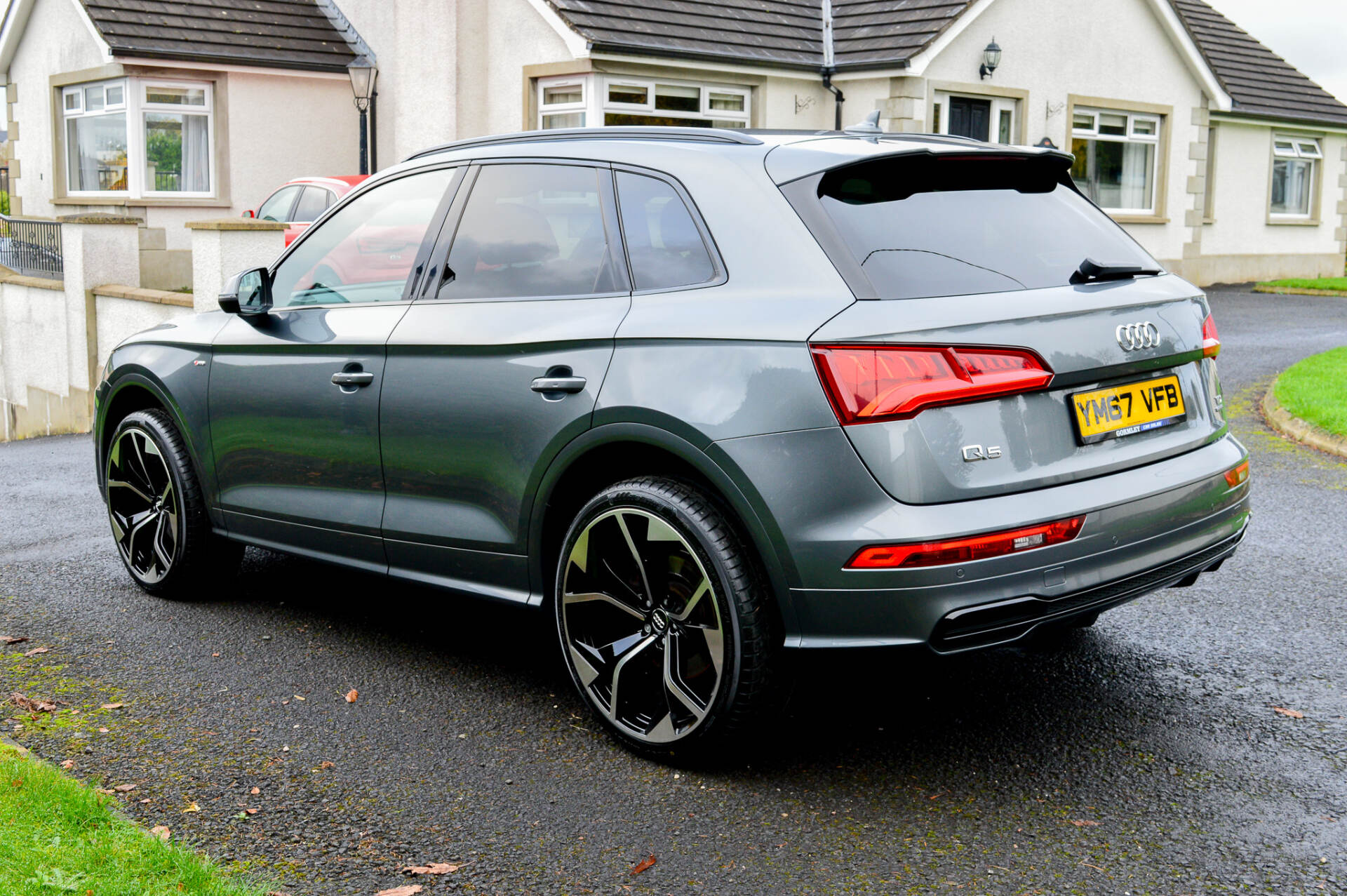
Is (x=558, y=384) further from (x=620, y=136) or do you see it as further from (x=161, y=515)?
(x=161, y=515)

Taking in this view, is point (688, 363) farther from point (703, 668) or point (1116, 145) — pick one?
point (1116, 145)

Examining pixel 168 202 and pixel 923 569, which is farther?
pixel 168 202

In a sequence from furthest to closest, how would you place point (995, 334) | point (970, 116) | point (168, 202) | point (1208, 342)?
point (168, 202), point (970, 116), point (1208, 342), point (995, 334)

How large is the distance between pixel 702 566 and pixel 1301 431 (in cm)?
700

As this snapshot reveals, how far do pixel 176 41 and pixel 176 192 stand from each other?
2.43 meters

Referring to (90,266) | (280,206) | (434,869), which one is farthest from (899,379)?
(280,206)

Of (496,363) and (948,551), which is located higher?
(496,363)

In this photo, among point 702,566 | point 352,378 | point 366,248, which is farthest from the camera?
point 366,248

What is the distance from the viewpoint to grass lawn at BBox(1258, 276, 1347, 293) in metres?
23.9

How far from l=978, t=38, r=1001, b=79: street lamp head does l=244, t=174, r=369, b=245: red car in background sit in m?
9.37

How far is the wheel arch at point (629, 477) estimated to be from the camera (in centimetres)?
351

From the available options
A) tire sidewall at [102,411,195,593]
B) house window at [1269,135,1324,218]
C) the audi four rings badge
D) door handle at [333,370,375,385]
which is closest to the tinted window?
tire sidewall at [102,411,195,593]

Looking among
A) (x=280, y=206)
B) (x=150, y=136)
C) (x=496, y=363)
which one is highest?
(x=150, y=136)

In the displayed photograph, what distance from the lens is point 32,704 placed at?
14.4 feet
